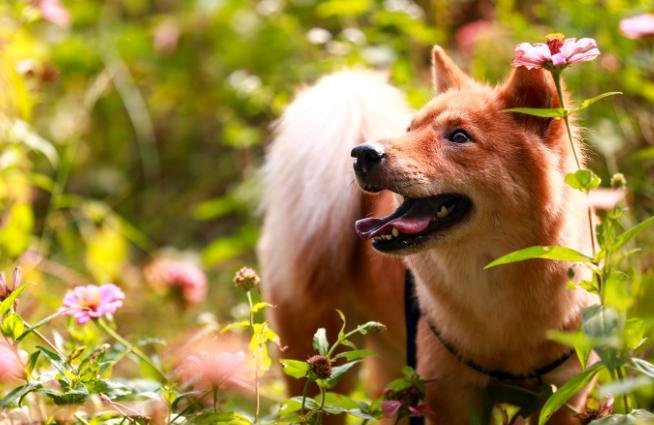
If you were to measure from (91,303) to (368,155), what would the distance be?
70cm

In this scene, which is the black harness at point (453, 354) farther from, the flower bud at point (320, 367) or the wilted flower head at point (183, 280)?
the wilted flower head at point (183, 280)

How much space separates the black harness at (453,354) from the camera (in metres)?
2.22

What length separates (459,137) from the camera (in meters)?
2.16

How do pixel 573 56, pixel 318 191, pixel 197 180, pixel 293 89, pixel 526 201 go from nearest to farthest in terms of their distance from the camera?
pixel 573 56 → pixel 526 201 → pixel 318 191 → pixel 293 89 → pixel 197 180

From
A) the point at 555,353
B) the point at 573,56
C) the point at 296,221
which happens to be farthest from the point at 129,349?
the point at 573,56

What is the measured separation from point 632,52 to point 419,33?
86 cm

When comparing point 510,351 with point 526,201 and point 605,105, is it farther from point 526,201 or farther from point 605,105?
point 605,105

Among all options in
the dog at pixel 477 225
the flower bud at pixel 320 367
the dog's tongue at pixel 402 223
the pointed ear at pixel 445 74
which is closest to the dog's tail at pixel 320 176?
the dog at pixel 477 225

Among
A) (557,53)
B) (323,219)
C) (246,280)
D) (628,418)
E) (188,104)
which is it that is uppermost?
(557,53)

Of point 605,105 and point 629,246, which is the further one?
point 605,105

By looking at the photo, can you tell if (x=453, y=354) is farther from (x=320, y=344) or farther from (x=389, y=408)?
(x=320, y=344)

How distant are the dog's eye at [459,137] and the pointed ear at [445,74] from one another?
28 cm

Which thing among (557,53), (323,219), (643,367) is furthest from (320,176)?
(643,367)

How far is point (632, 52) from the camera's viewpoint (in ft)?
11.6
